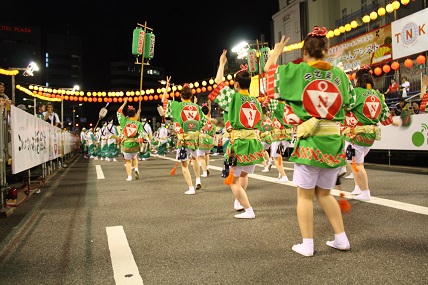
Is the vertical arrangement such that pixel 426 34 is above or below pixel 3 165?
above

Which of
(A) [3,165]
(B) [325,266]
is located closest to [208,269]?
(B) [325,266]

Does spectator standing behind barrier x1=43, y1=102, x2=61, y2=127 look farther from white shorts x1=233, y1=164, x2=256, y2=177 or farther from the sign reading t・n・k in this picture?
the sign reading t・n・k

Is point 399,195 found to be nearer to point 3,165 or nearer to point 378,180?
point 378,180

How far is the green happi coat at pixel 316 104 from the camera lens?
309 centimetres

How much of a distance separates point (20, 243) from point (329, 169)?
10.8 ft

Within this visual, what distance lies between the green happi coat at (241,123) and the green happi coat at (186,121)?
2401 mm

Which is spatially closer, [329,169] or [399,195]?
[329,169]

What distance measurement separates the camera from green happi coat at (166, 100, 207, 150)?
703cm

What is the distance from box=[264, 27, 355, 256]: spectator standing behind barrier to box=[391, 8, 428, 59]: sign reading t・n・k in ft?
36.5

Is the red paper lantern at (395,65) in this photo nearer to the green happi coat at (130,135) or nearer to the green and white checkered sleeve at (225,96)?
the green happi coat at (130,135)

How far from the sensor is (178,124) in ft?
23.5

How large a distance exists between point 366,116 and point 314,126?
3.19m

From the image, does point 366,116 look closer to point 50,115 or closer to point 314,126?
point 314,126

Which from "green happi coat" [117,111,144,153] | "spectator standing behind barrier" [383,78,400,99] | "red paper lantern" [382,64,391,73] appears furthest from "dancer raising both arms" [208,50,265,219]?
"red paper lantern" [382,64,391,73]
